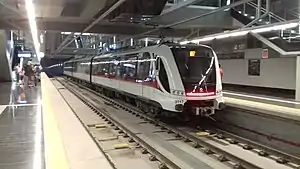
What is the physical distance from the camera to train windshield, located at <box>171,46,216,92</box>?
27.7 feet

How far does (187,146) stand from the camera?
7.00 m

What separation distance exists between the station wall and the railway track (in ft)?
22.3

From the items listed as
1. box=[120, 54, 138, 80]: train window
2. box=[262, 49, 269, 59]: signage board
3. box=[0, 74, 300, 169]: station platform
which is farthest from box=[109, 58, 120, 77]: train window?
box=[262, 49, 269, 59]: signage board

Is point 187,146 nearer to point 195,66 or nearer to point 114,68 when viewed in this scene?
point 195,66

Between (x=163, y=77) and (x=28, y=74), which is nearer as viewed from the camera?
(x=163, y=77)

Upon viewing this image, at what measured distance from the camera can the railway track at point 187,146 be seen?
18.8 feet

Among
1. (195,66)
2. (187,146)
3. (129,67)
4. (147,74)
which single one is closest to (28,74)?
(129,67)

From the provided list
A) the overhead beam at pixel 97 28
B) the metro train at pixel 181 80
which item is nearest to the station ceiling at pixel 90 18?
the overhead beam at pixel 97 28

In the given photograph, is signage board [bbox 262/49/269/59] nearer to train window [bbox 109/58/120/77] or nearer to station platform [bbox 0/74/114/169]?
train window [bbox 109/58/120/77]

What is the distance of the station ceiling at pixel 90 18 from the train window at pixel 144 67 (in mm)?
2226

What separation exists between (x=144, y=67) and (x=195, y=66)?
174 cm

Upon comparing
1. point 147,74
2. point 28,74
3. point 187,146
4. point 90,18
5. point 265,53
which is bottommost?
point 187,146

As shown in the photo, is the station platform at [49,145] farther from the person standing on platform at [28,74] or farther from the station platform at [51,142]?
the person standing on platform at [28,74]

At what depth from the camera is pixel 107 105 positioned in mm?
13273
